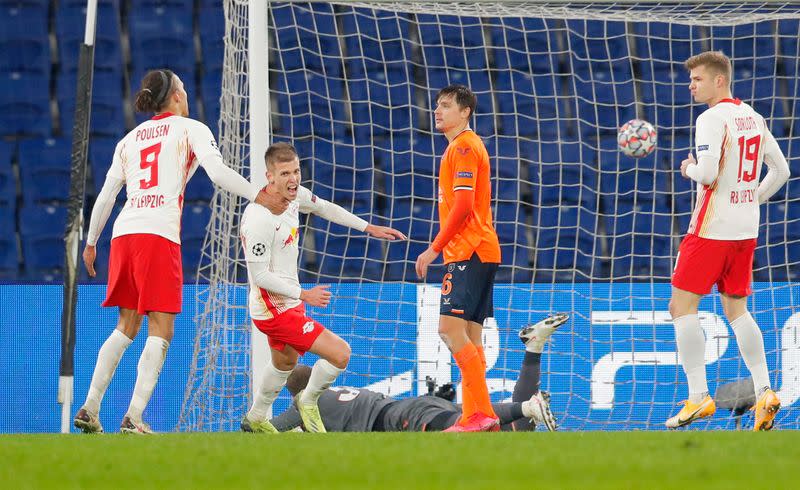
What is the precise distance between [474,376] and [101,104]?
513 centimetres

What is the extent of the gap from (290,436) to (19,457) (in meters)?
1.24

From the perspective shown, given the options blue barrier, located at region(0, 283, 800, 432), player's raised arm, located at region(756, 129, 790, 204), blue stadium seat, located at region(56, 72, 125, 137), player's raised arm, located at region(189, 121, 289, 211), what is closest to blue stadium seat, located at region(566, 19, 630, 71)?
blue barrier, located at region(0, 283, 800, 432)

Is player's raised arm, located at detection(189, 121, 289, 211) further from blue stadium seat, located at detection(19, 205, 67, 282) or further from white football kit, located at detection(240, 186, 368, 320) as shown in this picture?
blue stadium seat, located at detection(19, 205, 67, 282)

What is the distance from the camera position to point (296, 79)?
9094 mm

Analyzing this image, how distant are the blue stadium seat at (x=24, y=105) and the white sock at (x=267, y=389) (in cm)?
454

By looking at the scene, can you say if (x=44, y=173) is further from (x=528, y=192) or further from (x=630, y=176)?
(x=630, y=176)

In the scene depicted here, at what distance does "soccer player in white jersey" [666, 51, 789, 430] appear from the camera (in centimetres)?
504

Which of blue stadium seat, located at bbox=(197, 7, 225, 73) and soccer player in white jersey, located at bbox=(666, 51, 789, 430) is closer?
soccer player in white jersey, located at bbox=(666, 51, 789, 430)

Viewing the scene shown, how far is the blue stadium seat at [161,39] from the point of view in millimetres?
9258

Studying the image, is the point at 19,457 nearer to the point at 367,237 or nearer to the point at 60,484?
the point at 60,484

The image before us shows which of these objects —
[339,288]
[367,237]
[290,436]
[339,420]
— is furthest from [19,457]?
[367,237]

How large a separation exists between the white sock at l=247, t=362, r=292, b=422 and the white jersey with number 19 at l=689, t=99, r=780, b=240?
2.00 meters

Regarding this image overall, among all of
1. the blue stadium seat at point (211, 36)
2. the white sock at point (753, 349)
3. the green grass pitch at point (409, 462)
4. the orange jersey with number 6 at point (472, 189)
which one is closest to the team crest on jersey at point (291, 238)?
the orange jersey with number 6 at point (472, 189)

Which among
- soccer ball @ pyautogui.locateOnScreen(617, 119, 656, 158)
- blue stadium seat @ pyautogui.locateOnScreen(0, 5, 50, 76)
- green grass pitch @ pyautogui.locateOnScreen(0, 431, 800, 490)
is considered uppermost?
blue stadium seat @ pyautogui.locateOnScreen(0, 5, 50, 76)
